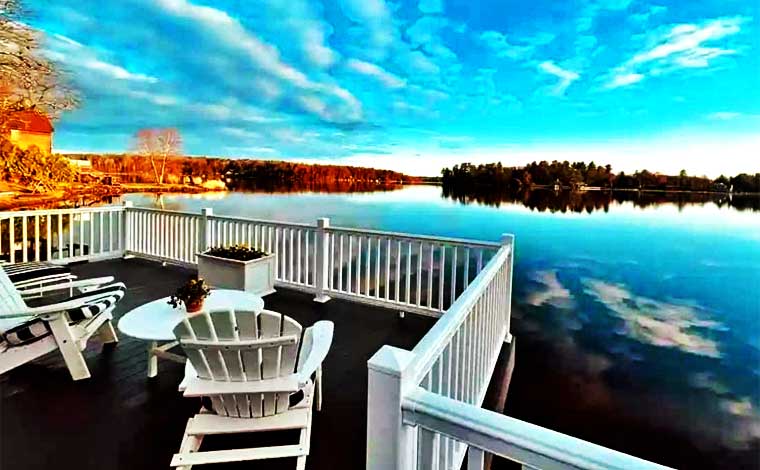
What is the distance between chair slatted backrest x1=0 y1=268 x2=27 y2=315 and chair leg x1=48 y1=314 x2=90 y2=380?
49 cm

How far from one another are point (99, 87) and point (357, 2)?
5.79 metres

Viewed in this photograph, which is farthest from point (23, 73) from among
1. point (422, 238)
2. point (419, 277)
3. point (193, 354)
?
point (193, 354)

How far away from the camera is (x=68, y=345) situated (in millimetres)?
Answer: 3002

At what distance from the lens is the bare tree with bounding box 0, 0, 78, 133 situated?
8.05 metres

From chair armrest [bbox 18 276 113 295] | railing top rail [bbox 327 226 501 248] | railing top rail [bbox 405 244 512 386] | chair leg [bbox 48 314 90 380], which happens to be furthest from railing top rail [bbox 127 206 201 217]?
railing top rail [bbox 405 244 512 386]

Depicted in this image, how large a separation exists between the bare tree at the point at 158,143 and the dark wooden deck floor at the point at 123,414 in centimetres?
757

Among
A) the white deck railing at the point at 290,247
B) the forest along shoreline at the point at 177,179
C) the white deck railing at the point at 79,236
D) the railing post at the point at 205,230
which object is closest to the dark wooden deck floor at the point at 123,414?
the white deck railing at the point at 290,247

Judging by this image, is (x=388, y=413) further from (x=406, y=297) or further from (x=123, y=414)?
(x=406, y=297)

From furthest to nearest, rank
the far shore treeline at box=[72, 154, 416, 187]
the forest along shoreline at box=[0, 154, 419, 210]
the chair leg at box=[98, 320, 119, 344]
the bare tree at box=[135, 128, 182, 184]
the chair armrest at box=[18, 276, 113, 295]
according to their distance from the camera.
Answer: the bare tree at box=[135, 128, 182, 184] < the far shore treeline at box=[72, 154, 416, 187] < the forest along shoreline at box=[0, 154, 419, 210] < the chair armrest at box=[18, 276, 113, 295] < the chair leg at box=[98, 320, 119, 344]

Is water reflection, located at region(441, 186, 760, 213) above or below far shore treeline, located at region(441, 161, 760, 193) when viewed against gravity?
below

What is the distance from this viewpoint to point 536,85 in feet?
33.3

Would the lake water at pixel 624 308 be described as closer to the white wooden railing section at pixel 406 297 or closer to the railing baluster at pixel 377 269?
the white wooden railing section at pixel 406 297

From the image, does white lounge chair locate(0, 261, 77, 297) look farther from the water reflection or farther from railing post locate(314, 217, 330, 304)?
the water reflection

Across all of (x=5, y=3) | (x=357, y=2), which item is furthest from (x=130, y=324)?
(x=5, y=3)
